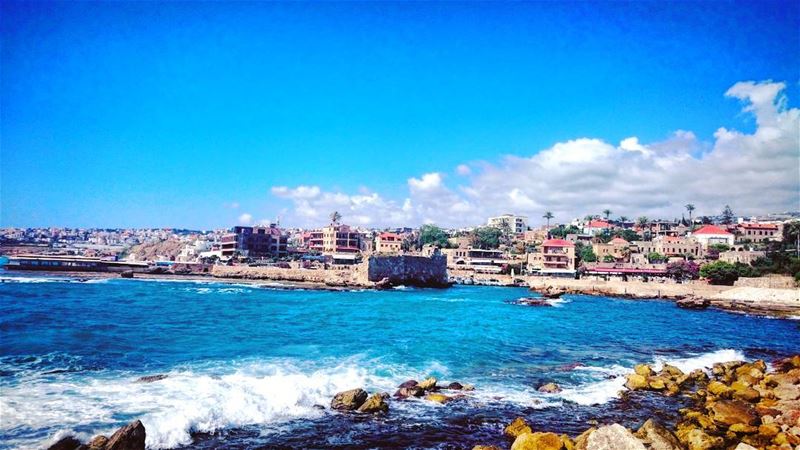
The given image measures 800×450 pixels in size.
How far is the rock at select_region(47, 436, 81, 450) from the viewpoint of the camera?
395 inches

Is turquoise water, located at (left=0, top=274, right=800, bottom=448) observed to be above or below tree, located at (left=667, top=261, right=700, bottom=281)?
below

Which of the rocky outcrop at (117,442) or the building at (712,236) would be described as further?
the building at (712,236)

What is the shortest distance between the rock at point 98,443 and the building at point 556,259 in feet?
277

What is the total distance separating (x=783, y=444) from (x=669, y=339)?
20.4m

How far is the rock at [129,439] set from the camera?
9672 mm

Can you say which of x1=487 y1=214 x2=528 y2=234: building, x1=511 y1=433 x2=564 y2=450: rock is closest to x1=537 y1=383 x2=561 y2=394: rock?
x1=511 y1=433 x2=564 y2=450: rock

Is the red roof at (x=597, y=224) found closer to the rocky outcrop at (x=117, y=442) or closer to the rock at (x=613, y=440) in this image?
the rock at (x=613, y=440)

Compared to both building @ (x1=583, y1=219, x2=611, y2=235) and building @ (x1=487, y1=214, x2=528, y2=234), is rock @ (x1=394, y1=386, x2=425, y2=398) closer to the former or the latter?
building @ (x1=583, y1=219, x2=611, y2=235)

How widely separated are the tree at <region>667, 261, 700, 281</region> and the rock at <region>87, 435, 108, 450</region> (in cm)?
8635

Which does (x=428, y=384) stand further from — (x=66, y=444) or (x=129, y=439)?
(x=66, y=444)

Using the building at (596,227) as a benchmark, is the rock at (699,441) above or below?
below

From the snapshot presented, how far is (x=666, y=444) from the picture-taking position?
10102mm

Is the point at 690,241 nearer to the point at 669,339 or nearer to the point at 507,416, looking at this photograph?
the point at 669,339

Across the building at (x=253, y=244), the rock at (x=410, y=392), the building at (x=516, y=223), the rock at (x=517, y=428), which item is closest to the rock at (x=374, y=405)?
the rock at (x=410, y=392)
